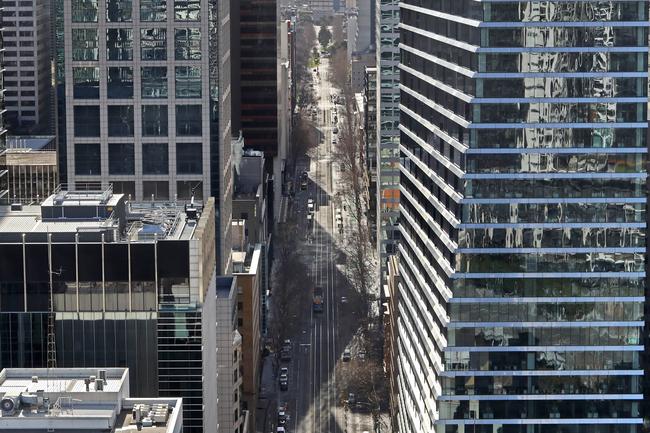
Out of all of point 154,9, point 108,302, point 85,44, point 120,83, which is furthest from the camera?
point 120,83

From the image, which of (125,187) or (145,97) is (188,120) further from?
(125,187)

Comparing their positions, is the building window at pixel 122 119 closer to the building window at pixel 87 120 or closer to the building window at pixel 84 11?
the building window at pixel 87 120

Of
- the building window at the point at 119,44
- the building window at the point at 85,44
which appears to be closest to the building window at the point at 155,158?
the building window at the point at 119,44

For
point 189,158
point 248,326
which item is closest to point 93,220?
point 189,158

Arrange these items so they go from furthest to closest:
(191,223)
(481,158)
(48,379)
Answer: (191,223), (481,158), (48,379)

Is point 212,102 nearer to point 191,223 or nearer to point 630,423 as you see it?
point 191,223

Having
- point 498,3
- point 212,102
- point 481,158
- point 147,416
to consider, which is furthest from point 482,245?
point 212,102
